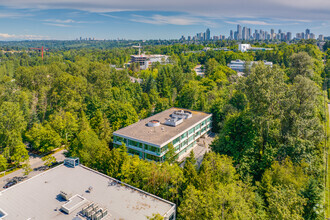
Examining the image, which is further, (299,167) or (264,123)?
(264,123)

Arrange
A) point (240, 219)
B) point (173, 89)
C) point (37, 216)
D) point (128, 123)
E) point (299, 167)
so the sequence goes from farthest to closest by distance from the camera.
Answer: point (173, 89)
point (128, 123)
point (299, 167)
point (37, 216)
point (240, 219)

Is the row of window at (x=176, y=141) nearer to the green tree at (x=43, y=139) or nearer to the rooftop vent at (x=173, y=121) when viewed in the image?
the rooftop vent at (x=173, y=121)

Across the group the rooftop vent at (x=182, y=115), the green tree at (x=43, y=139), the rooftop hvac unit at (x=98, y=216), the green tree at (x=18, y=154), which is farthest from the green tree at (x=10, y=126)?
the rooftop vent at (x=182, y=115)

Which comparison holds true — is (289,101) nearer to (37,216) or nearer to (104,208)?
(104,208)

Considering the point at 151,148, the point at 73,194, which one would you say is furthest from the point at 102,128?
the point at 73,194

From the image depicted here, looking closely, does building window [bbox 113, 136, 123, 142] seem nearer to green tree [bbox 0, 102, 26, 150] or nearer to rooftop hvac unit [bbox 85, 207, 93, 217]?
green tree [bbox 0, 102, 26, 150]

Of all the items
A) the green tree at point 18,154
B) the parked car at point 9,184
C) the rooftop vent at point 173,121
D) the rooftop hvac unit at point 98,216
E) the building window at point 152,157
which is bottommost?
the parked car at point 9,184

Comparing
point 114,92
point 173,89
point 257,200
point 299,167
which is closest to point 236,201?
point 257,200
